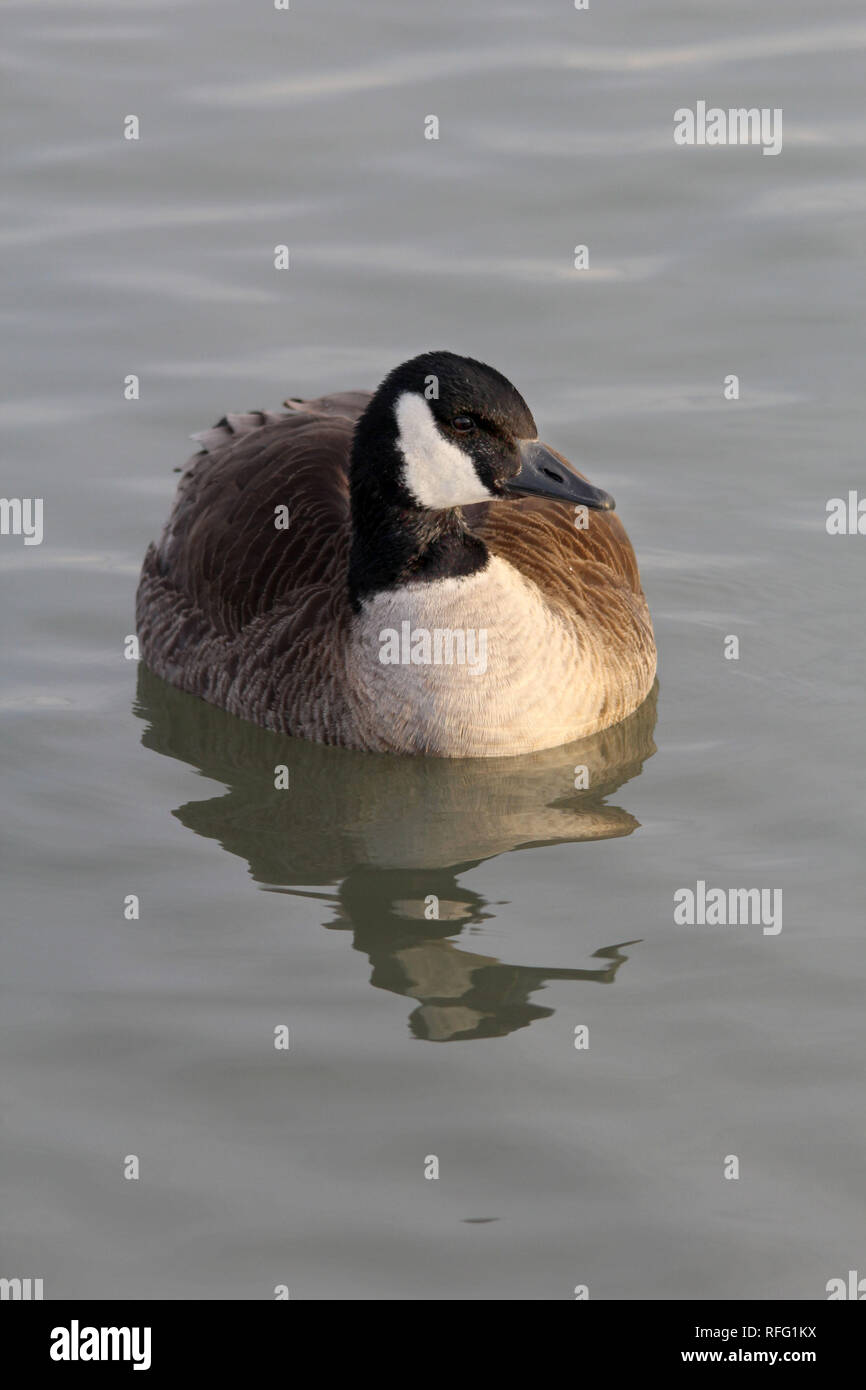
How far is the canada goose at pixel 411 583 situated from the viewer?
10.2 meters

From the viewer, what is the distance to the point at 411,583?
10500 millimetres

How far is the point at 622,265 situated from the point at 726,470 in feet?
8.67

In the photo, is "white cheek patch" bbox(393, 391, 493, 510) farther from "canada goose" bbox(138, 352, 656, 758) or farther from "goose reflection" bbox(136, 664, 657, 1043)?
"goose reflection" bbox(136, 664, 657, 1043)

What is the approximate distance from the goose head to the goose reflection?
1062 millimetres

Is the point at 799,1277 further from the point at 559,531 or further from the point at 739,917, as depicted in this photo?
the point at 559,531

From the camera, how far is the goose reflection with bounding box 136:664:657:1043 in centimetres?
891

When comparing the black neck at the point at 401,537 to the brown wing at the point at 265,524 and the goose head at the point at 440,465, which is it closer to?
the goose head at the point at 440,465

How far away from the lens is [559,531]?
1127 cm

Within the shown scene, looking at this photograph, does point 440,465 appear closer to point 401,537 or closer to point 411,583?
point 401,537

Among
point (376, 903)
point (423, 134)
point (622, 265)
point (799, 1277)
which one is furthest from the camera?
point (423, 134)

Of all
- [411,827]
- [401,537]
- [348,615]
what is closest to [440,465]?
[401,537]

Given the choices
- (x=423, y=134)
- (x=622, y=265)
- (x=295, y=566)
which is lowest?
(x=295, y=566)

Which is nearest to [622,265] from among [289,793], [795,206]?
[795,206]

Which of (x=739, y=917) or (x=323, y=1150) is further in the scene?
(x=739, y=917)
